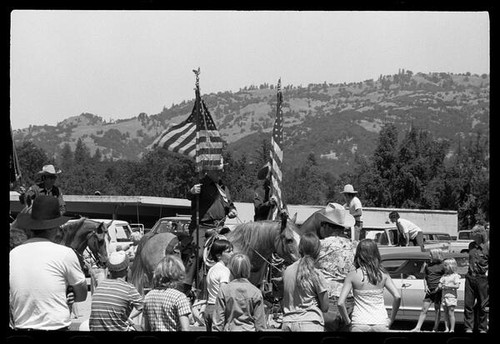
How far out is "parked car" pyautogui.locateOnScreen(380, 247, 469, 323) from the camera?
14.9m

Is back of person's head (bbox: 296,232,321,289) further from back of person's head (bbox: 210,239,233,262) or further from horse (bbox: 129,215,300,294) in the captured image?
horse (bbox: 129,215,300,294)

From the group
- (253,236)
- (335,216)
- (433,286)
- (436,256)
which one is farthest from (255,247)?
(436,256)

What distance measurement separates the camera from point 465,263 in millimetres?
16719

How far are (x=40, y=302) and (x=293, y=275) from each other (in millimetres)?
2235

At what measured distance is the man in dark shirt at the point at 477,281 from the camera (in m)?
13.5

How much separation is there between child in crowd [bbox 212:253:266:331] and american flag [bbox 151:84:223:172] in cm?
494

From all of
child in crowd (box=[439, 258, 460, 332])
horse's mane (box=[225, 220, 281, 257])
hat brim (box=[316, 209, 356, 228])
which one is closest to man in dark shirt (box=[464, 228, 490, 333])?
child in crowd (box=[439, 258, 460, 332])

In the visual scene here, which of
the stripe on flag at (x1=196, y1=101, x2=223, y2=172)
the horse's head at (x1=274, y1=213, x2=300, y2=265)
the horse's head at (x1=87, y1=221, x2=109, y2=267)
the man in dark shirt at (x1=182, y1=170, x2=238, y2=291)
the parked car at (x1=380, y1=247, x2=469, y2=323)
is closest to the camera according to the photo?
the horse's head at (x1=274, y1=213, x2=300, y2=265)

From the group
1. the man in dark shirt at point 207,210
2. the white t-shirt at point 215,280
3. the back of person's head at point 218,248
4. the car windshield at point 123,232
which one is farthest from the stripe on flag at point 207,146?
the car windshield at point 123,232

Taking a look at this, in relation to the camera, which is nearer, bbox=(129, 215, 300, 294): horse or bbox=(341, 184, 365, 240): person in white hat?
bbox=(129, 215, 300, 294): horse

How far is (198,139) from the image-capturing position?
12.8m

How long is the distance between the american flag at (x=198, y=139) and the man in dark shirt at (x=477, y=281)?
433 centimetres
